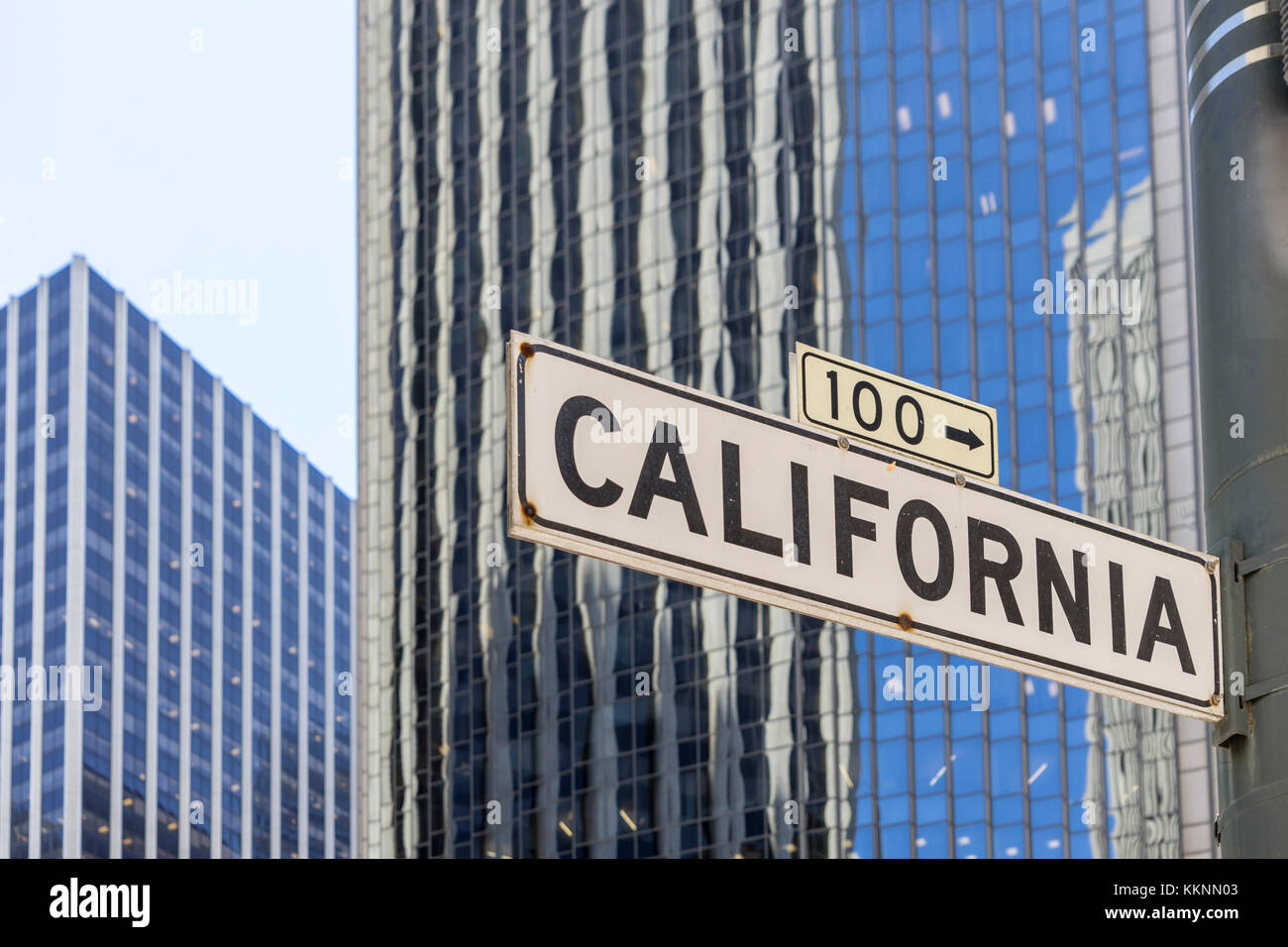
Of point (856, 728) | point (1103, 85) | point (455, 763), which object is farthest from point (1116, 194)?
point (455, 763)

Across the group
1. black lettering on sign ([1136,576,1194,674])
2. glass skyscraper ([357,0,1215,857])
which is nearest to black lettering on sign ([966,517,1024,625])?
black lettering on sign ([1136,576,1194,674])

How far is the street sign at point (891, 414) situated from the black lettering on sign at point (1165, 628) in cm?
60

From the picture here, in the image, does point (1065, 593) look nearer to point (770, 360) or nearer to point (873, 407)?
point (873, 407)

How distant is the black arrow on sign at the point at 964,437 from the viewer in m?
6.06

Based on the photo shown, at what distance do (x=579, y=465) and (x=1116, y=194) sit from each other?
85.5 metres

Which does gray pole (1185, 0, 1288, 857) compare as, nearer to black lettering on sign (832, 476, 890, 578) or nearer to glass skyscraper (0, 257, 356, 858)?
black lettering on sign (832, 476, 890, 578)

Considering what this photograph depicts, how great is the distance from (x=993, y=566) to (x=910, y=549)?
28 cm

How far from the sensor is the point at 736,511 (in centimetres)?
557

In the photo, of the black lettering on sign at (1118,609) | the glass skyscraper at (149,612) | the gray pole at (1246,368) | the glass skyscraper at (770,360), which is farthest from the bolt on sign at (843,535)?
the glass skyscraper at (149,612)

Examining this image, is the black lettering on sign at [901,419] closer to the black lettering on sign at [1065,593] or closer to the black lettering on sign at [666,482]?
the black lettering on sign at [1065,593]

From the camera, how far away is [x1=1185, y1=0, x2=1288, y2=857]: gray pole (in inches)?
235
